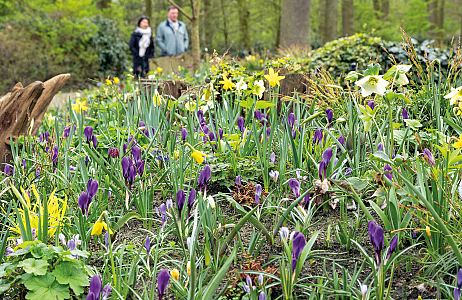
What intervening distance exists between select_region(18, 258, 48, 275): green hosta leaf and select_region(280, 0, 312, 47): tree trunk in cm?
1035

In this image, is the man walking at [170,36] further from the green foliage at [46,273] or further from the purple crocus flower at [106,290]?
the purple crocus flower at [106,290]

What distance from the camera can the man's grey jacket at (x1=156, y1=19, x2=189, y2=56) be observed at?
11.2 meters

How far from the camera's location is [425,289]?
1.51 metres

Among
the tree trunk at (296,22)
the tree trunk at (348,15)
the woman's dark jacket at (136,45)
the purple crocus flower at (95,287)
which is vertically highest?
the tree trunk at (348,15)

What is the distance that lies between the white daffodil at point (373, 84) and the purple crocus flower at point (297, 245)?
839mm

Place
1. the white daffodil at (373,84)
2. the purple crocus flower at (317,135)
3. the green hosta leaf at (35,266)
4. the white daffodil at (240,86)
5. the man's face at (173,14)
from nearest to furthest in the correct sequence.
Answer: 1. the green hosta leaf at (35,266)
2. the white daffodil at (373,84)
3. the purple crocus flower at (317,135)
4. the white daffodil at (240,86)
5. the man's face at (173,14)

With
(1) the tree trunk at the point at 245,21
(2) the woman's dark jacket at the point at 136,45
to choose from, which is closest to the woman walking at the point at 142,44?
(2) the woman's dark jacket at the point at 136,45

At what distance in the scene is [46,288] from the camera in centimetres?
149

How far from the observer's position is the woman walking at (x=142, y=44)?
11.1 metres

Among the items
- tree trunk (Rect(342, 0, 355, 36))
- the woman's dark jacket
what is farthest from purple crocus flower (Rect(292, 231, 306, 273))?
tree trunk (Rect(342, 0, 355, 36))

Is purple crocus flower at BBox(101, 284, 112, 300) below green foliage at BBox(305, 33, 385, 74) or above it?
below

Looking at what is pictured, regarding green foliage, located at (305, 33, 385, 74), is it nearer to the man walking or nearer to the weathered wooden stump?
the weathered wooden stump

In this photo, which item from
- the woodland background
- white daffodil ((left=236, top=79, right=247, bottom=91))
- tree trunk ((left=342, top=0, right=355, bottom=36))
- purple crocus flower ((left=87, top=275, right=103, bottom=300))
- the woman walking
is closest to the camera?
purple crocus flower ((left=87, top=275, right=103, bottom=300))

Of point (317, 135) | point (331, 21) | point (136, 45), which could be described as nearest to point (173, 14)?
point (136, 45)
